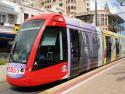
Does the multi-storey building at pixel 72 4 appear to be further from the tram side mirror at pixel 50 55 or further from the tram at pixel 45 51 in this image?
the tram side mirror at pixel 50 55

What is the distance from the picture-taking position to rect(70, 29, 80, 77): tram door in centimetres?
1509

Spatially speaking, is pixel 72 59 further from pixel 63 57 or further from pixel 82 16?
pixel 82 16

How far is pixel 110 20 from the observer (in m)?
98.2

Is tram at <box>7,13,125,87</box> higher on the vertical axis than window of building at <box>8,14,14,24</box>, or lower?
lower

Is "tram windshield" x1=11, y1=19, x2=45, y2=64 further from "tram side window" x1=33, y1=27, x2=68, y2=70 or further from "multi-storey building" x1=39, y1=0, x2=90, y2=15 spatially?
"multi-storey building" x1=39, y1=0, x2=90, y2=15

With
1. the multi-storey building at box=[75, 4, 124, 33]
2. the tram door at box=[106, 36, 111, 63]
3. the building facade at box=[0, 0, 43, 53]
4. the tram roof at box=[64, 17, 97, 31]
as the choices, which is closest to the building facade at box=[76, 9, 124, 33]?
the multi-storey building at box=[75, 4, 124, 33]

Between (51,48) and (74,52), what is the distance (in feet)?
8.21

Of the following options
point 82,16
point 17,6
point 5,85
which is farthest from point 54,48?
point 82,16

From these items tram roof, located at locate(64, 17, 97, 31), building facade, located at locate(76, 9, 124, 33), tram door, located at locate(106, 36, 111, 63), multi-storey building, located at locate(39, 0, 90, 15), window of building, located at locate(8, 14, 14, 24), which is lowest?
tram door, located at locate(106, 36, 111, 63)

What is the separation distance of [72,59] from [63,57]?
120 cm

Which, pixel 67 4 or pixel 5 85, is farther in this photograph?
pixel 67 4

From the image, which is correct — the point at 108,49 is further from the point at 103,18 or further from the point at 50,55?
the point at 103,18

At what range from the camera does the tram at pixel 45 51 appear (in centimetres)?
1230

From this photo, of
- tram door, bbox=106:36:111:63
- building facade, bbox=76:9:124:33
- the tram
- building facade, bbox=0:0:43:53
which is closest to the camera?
the tram
